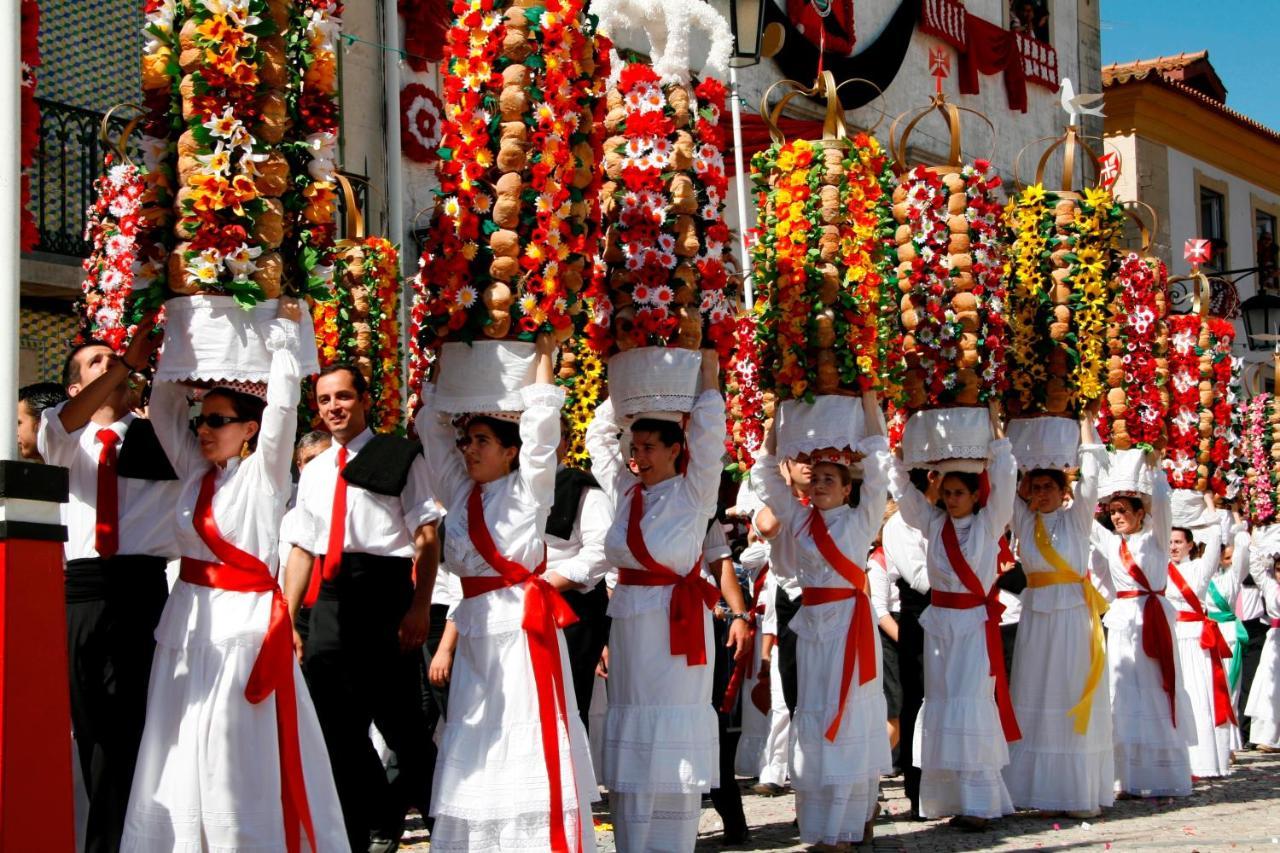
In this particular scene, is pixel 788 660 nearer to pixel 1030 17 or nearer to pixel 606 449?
pixel 606 449

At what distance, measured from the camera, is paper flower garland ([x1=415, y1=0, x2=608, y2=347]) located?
7.23 metres

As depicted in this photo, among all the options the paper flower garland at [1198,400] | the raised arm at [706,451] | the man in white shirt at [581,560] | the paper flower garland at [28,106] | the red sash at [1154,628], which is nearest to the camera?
the paper flower garland at [28,106]

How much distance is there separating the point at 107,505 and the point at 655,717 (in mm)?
2477

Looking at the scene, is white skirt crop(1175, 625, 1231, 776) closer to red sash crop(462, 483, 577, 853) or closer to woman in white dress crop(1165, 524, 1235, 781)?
woman in white dress crop(1165, 524, 1235, 781)

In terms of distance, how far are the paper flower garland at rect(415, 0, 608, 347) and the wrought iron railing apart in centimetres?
775

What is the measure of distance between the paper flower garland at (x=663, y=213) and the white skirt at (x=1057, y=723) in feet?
11.1

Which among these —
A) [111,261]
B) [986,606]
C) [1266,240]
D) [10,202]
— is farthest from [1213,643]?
[1266,240]

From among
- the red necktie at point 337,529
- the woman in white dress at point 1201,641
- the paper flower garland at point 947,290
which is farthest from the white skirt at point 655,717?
the woman in white dress at point 1201,641

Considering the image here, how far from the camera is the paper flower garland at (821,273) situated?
29.0 feet

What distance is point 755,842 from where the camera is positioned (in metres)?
9.04

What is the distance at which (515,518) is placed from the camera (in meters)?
7.05

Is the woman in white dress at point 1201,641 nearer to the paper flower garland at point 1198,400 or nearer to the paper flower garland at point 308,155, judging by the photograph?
the paper flower garland at point 1198,400

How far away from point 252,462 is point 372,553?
1418 mm

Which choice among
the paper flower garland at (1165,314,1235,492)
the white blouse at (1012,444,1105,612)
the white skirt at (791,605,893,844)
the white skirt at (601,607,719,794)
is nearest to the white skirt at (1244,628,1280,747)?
the paper flower garland at (1165,314,1235,492)
